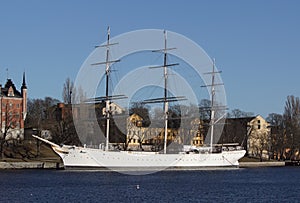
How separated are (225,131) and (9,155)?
160ft

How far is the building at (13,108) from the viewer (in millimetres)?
113131

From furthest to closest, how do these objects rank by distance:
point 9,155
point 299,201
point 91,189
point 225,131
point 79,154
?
point 225,131 → point 9,155 → point 79,154 → point 91,189 → point 299,201

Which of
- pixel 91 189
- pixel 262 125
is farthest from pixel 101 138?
pixel 262 125

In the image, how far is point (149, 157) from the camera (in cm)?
9719

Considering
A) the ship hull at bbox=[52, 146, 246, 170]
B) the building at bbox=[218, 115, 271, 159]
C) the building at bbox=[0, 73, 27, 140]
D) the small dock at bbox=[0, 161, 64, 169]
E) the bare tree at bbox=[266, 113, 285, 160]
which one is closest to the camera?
the small dock at bbox=[0, 161, 64, 169]

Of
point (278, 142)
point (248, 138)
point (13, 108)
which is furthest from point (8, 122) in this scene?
point (278, 142)

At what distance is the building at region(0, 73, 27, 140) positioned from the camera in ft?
371

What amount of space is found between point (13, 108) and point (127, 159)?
33024mm

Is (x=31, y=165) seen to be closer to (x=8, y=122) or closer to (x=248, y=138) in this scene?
(x=8, y=122)

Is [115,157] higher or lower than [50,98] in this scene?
lower

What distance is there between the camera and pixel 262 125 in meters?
161

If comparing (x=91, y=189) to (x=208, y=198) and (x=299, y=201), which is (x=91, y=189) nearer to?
(x=208, y=198)

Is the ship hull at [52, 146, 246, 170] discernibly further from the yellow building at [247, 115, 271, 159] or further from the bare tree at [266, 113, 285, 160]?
the bare tree at [266, 113, 285, 160]

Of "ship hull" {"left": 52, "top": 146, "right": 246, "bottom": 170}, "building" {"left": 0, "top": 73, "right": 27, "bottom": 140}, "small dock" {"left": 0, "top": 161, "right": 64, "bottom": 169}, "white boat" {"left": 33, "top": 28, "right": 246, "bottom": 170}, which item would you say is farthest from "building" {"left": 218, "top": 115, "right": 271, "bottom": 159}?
"small dock" {"left": 0, "top": 161, "right": 64, "bottom": 169}
